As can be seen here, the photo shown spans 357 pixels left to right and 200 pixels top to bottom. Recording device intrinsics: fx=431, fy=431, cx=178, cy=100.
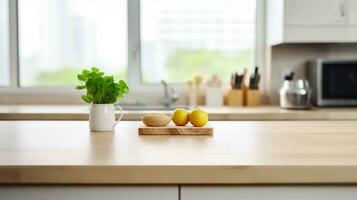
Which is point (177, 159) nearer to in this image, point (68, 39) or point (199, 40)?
point (199, 40)

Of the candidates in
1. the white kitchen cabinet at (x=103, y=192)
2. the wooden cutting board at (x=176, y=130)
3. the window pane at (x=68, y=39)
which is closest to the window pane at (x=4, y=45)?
the window pane at (x=68, y=39)

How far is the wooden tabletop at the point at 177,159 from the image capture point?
3.33 ft

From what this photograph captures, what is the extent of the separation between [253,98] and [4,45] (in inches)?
80.4

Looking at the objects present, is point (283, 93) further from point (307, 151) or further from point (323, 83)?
point (307, 151)

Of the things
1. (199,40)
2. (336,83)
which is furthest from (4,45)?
(336,83)

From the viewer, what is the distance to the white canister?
158 centimetres

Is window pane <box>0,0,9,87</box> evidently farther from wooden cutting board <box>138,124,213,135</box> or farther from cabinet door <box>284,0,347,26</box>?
wooden cutting board <box>138,124,213,135</box>

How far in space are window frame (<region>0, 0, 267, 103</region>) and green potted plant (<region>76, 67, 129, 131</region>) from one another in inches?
72.6

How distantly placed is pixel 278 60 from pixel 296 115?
81 centimetres

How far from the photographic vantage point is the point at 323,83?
3.01 m

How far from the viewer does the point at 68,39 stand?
351 cm

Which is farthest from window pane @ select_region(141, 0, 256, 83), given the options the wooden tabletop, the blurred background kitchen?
the wooden tabletop

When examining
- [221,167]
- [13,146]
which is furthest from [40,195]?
[221,167]

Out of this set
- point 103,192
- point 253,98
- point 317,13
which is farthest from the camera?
point 253,98
